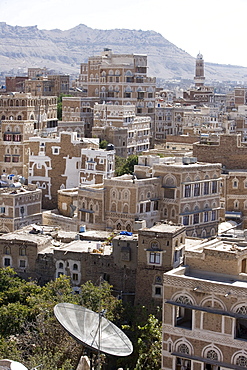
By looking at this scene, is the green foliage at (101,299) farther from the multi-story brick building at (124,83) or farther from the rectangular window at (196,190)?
the multi-story brick building at (124,83)

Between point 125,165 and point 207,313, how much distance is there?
45237 millimetres

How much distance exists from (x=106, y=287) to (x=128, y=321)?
82.7 inches

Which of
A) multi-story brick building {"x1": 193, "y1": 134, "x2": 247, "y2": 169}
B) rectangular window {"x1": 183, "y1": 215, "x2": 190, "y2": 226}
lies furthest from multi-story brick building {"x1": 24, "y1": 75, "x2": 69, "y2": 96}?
rectangular window {"x1": 183, "y1": 215, "x2": 190, "y2": 226}

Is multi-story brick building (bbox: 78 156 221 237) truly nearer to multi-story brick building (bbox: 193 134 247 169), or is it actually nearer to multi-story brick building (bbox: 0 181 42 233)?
multi-story brick building (bbox: 0 181 42 233)

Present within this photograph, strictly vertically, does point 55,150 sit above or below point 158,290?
above

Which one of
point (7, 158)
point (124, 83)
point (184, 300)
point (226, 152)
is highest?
point (124, 83)

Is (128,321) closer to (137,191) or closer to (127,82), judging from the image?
(137,191)

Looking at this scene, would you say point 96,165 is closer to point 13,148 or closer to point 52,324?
point 13,148

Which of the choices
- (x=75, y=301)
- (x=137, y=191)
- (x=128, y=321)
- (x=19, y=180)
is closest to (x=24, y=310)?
(x=75, y=301)

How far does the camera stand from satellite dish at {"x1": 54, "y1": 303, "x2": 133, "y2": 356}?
3225cm

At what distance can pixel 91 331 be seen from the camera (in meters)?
33.4

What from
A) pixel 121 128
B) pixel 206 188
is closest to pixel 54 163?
pixel 121 128

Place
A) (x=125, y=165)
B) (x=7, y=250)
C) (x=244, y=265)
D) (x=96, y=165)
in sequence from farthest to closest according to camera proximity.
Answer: (x=125, y=165) < (x=96, y=165) < (x=7, y=250) < (x=244, y=265)

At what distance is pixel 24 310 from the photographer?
4022 centimetres
